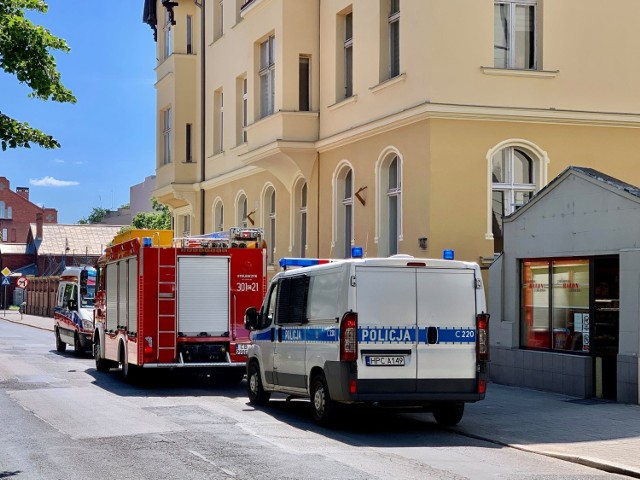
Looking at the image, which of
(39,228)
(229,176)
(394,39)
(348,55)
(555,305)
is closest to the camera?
(555,305)

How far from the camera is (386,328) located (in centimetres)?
1373


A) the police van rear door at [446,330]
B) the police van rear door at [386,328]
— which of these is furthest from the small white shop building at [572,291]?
the police van rear door at [386,328]

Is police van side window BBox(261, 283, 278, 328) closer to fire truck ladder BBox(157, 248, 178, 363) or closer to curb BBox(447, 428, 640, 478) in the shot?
fire truck ladder BBox(157, 248, 178, 363)

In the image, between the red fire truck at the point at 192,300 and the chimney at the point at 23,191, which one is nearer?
the red fire truck at the point at 192,300

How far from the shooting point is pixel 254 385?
56.1ft

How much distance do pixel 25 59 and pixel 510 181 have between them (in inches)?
483

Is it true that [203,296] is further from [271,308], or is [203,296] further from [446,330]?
[446,330]

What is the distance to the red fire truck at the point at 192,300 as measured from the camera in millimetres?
19609

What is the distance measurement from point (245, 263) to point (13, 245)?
8732cm

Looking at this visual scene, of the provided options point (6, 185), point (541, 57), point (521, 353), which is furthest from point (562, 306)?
point (6, 185)

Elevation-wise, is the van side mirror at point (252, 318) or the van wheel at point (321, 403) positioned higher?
the van side mirror at point (252, 318)

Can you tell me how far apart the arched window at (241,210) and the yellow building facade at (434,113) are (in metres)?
4.78

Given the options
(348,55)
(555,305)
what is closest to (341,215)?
(348,55)

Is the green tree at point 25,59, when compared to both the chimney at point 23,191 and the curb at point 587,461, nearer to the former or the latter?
the curb at point 587,461
